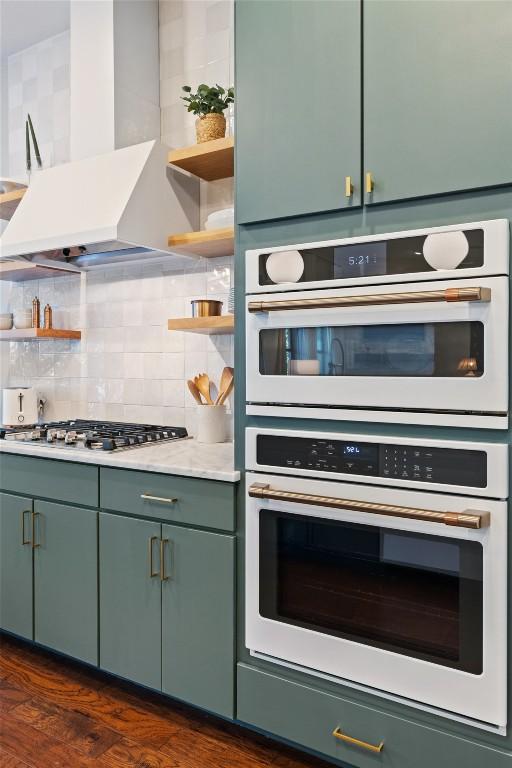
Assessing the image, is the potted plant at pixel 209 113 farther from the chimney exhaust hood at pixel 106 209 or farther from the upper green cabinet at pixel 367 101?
the upper green cabinet at pixel 367 101

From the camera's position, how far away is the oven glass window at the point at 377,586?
4.85ft

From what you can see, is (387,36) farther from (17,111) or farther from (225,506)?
(17,111)

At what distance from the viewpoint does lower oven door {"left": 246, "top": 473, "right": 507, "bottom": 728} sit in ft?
4.74

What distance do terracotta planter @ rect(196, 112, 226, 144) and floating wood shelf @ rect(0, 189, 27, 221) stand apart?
3.62 ft

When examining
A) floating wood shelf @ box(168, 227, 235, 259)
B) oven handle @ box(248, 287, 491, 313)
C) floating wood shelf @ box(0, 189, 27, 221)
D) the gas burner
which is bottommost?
the gas burner

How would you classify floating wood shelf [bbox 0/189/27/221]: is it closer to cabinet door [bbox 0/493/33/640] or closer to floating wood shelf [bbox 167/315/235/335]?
floating wood shelf [bbox 167/315/235/335]

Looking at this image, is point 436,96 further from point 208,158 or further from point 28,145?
point 28,145

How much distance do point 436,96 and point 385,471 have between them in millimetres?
1002

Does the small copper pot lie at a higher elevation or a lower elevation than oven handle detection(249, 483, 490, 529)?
higher

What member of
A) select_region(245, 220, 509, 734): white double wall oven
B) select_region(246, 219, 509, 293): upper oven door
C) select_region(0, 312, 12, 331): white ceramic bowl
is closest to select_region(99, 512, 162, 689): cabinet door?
select_region(245, 220, 509, 734): white double wall oven

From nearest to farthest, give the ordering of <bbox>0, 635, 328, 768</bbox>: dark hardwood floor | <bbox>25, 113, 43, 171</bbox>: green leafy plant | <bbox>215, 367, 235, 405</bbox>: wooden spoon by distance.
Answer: <bbox>0, 635, 328, 768</bbox>: dark hardwood floor, <bbox>215, 367, 235, 405</bbox>: wooden spoon, <bbox>25, 113, 43, 171</bbox>: green leafy plant

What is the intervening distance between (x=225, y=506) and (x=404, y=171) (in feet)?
3.74

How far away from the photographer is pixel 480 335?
143 centimetres

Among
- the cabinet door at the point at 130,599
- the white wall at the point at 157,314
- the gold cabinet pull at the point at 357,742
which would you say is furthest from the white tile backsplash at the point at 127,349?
the gold cabinet pull at the point at 357,742
